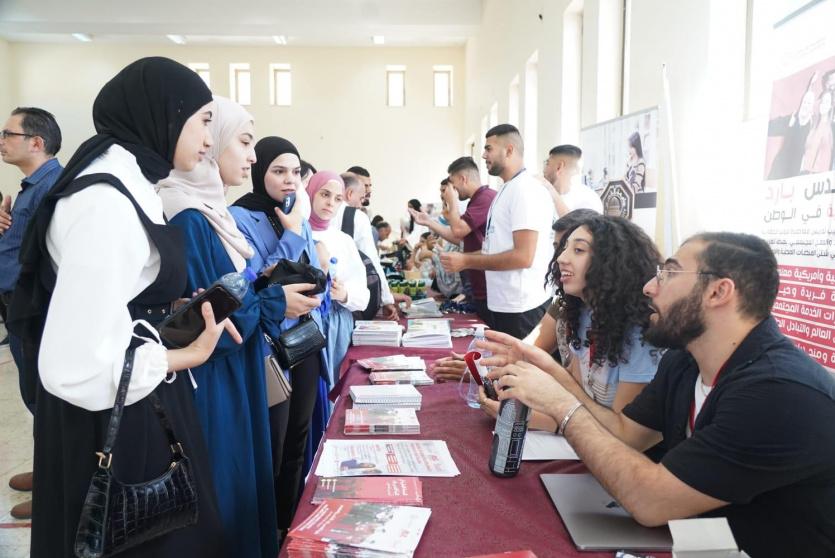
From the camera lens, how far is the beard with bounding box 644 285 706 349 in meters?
1.27

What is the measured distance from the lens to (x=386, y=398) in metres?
1.83

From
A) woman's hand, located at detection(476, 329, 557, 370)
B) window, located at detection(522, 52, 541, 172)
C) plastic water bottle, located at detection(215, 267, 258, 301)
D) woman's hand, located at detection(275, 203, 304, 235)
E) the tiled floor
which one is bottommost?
the tiled floor

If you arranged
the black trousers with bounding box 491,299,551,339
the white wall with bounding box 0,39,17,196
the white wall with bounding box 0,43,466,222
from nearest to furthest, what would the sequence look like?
the black trousers with bounding box 491,299,551,339
the white wall with bounding box 0,39,17,196
the white wall with bounding box 0,43,466,222

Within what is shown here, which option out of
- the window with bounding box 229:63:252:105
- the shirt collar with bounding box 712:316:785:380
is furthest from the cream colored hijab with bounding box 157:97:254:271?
the window with bounding box 229:63:252:105

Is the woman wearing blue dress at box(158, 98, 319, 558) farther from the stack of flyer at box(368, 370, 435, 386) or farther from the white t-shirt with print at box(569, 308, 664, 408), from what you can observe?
the white t-shirt with print at box(569, 308, 664, 408)

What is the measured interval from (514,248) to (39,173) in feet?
7.56

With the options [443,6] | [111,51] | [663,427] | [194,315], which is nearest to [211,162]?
[194,315]

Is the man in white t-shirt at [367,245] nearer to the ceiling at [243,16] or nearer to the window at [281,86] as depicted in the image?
the ceiling at [243,16]

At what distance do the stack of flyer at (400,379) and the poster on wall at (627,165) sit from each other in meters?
1.71

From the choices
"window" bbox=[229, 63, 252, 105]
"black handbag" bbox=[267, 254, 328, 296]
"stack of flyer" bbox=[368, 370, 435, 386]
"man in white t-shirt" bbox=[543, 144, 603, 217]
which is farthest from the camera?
"window" bbox=[229, 63, 252, 105]

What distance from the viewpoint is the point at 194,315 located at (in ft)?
4.03

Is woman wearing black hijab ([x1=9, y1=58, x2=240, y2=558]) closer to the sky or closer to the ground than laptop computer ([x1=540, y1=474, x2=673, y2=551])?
closer to the sky

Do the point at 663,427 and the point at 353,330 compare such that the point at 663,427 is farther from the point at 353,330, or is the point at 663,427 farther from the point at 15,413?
the point at 15,413

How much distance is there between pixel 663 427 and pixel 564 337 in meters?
0.60
